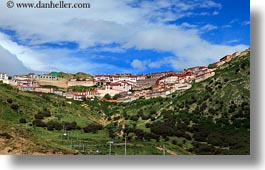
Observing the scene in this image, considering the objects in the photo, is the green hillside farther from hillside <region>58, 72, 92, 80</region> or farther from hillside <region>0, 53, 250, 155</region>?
hillside <region>0, 53, 250, 155</region>

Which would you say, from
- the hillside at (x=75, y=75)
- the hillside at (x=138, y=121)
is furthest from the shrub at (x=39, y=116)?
the hillside at (x=75, y=75)

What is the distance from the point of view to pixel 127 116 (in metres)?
10.5

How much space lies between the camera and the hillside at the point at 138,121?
9.84 metres

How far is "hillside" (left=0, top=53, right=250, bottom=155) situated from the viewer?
984 centimetres

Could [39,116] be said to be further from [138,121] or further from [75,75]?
[138,121]

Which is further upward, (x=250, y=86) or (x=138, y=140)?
(x=250, y=86)

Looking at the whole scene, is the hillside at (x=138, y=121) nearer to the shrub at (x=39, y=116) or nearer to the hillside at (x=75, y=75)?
the shrub at (x=39, y=116)

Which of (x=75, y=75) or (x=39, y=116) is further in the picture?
(x=39, y=116)

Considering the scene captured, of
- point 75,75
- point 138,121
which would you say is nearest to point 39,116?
point 75,75

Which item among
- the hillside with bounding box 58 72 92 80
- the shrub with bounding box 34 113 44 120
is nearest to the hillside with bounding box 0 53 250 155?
the shrub with bounding box 34 113 44 120

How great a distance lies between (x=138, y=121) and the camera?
34.1ft

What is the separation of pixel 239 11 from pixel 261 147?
2.43m

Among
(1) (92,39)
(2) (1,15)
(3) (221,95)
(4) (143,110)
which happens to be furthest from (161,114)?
(2) (1,15)

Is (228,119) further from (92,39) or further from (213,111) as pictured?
(92,39)
